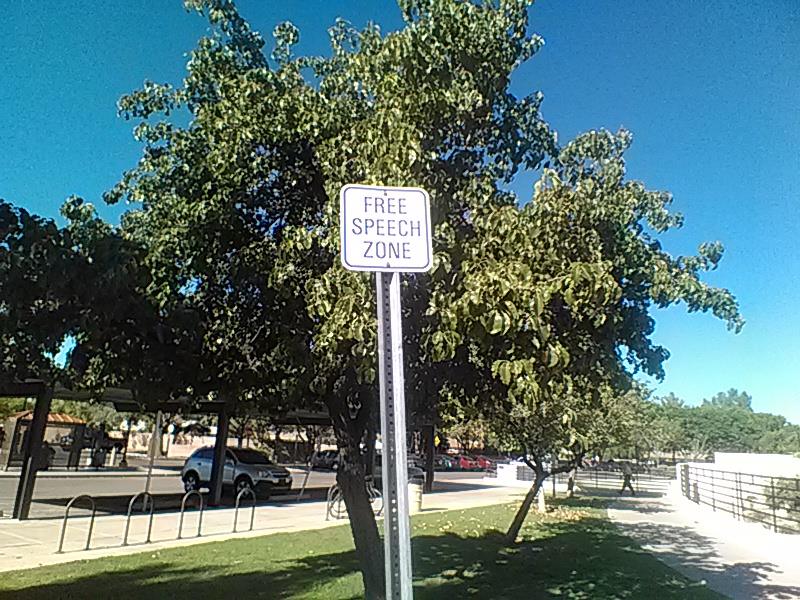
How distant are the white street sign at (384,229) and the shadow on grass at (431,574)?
6.48 m

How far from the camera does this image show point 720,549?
13.4 meters

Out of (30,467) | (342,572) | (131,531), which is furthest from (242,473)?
(342,572)

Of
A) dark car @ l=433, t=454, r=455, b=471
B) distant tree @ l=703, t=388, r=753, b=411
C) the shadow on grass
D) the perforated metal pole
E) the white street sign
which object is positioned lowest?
the shadow on grass

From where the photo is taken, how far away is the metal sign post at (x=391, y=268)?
7.98ft

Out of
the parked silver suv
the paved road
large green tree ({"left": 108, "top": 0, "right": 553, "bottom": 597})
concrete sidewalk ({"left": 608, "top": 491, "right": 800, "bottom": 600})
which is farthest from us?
the parked silver suv

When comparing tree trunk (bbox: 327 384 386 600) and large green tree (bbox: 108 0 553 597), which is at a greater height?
large green tree (bbox: 108 0 553 597)

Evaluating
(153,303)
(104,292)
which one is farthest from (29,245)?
(153,303)

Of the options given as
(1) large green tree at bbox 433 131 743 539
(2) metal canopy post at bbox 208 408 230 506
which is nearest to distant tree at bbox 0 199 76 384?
(1) large green tree at bbox 433 131 743 539

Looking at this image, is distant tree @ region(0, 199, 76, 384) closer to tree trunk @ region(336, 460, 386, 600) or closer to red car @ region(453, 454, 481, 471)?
tree trunk @ region(336, 460, 386, 600)

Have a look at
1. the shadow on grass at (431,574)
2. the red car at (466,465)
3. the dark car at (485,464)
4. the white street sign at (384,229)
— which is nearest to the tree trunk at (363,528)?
the shadow on grass at (431,574)

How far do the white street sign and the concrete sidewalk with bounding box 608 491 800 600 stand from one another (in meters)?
8.59

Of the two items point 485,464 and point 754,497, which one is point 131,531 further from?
point 485,464

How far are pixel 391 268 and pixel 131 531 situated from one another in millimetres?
13636

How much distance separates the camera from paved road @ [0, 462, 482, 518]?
18.3m
